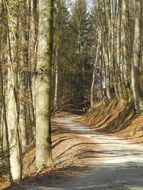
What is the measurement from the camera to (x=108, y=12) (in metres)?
45.8

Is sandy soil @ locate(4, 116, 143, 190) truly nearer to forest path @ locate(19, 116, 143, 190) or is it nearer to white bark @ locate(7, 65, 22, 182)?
forest path @ locate(19, 116, 143, 190)

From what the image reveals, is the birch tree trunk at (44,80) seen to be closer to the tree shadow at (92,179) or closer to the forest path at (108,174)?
the forest path at (108,174)

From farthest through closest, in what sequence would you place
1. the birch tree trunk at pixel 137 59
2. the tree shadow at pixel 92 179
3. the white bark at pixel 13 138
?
1. the birch tree trunk at pixel 137 59
2. the white bark at pixel 13 138
3. the tree shadow at pixel 92 179

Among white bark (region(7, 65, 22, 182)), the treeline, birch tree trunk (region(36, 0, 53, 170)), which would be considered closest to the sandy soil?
birch tree trunk (region(36, 0, 53, 170))

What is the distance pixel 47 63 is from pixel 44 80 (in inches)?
20.6

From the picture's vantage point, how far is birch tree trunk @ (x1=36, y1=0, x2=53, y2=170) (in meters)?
16.2

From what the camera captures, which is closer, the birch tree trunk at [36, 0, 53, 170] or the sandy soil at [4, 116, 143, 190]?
the sandy soil at [4, 116, 143, 190]

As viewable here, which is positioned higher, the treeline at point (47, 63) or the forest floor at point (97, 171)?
the treeline at point (47, 63)

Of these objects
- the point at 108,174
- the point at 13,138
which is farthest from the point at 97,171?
the point at 13,138

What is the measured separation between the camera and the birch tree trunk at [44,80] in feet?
53.2

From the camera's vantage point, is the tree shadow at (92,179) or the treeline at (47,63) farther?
the treeline at (47,63)

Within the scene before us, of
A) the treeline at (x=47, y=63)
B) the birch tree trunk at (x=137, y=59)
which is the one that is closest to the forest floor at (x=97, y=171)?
the treeline at (x=47, y=63)

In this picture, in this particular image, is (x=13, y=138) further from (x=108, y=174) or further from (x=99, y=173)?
(x=108, y=174)

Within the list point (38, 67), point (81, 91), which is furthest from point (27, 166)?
point (81, 91)
